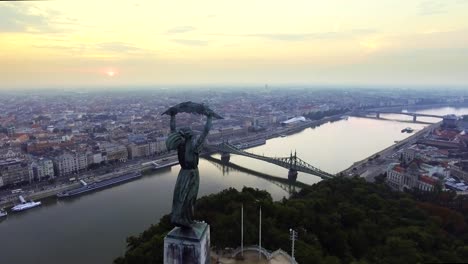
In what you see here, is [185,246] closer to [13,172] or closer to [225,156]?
[13,172]

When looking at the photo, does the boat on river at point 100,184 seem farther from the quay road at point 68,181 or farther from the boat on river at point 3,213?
the boat on river at point 3,213

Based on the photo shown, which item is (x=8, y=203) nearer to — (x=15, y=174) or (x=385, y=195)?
(x=15, y=174)

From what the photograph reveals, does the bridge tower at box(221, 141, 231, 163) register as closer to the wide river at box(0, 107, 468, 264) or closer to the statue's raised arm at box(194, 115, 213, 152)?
the wide river at box(0, 107, 468, 264)

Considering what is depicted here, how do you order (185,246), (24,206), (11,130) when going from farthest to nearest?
(11,130)
(24,206)
(185,246)

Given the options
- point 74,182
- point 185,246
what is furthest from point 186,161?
point 74,182

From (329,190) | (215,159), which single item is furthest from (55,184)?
(329,190)
